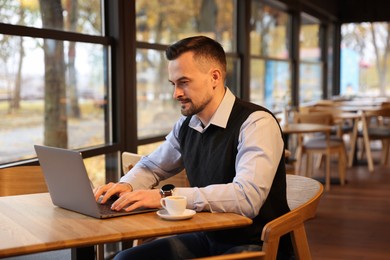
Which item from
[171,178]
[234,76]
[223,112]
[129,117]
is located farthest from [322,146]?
[223,112]

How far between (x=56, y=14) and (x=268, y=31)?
5037 millimetres

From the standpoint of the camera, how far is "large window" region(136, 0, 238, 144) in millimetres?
4789

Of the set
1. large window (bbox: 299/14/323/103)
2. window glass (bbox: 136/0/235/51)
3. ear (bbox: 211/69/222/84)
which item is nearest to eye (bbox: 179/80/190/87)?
ear (bbox: 211/69/222/84)

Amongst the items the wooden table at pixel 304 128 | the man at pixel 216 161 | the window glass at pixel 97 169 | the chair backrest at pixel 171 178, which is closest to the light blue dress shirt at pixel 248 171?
the man at pixel 216 161

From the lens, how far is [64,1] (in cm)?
382

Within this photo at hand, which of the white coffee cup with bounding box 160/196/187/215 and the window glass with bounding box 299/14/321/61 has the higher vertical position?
the window glass with bounding box 299/14/321/61

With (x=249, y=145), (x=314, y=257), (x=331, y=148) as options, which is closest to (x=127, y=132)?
(x=314, y=257)

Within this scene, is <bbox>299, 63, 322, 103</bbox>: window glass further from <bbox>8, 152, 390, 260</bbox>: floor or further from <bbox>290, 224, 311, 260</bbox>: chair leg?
<bbox>290, 224, 311, 260</bbox>: chair leg

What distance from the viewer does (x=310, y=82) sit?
34.8 feet

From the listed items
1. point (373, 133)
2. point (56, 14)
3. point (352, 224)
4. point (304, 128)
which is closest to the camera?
point (56, 14)

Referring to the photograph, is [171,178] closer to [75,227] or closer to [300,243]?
[300,243]

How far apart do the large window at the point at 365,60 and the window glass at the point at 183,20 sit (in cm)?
566

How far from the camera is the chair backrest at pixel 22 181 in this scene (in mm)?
2770

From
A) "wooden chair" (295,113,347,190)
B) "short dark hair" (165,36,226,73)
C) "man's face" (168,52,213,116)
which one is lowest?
"wooden chair" (295,113,347,190)
